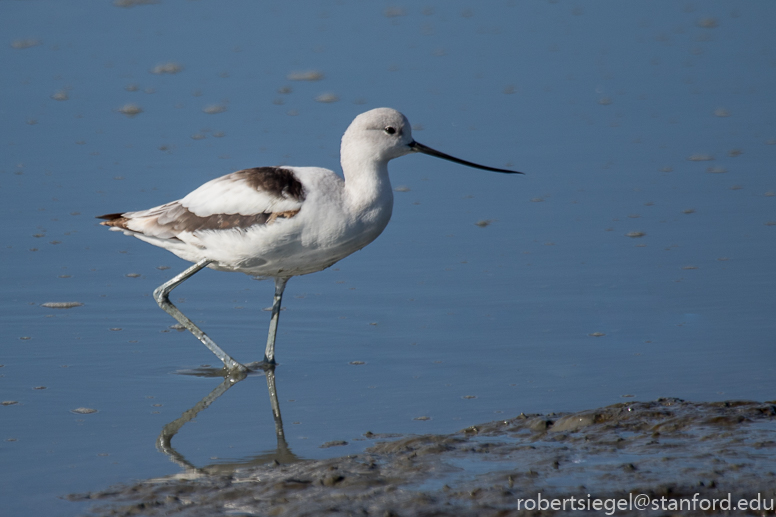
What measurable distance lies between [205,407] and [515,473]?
1839mm

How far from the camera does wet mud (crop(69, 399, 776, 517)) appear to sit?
371 centimetres

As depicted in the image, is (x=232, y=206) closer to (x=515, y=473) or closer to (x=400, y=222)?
(x=515, y=473)

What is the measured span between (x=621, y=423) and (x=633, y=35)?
8188 millimetres

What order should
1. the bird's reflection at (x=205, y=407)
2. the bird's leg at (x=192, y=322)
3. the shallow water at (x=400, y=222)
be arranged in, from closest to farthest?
1. the bird's reflection at (x=205, y=407)
2. the shallow water at (x=400, y=222)
3. the bird's leg at (x=192, y=322)

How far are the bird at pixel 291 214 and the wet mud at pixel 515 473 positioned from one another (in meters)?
1.17

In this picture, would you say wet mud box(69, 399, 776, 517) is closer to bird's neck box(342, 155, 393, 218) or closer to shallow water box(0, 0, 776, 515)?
shallow water box(0, 0, 776, 515)

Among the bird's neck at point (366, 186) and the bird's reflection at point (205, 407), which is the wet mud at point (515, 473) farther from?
the bird's neck at point (366, 186)

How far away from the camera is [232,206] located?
17.6ft

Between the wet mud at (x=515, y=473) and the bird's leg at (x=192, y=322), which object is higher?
the bird's leg at (x=192, y=322)

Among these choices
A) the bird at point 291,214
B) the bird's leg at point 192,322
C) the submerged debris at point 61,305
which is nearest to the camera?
the bird at point 291,214

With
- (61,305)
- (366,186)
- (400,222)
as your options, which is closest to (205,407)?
(366,186)

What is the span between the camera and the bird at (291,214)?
205 inches

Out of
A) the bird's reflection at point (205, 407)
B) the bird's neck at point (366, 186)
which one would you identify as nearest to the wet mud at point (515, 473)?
the bird's reflection at point (205, 407)

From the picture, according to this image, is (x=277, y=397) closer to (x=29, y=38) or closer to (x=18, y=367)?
(x=18, y=367)
